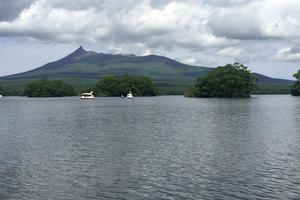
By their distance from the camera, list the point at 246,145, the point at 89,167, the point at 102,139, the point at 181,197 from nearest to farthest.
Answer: the point at 181,197 < the point at 89,167 < the point at 246,145 < the point at 102,139

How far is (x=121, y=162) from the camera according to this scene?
46250 mm

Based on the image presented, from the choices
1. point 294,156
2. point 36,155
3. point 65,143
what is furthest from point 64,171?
point 294,156

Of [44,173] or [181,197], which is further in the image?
[44,173]

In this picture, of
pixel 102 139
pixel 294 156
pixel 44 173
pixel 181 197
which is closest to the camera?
pixel 181 197

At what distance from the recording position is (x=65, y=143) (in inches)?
2446

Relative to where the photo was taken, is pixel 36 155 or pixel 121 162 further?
pixel 36 155

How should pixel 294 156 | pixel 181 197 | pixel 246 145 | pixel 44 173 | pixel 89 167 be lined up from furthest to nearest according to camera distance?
pixel 246 145
pixel 294 156
pixel 89 167
pixel 44 173
pixel 181 197

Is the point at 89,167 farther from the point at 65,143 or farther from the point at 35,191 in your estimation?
the point at 65,143

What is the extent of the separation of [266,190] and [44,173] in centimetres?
1923

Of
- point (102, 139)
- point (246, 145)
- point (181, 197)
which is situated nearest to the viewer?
point (181, 197)

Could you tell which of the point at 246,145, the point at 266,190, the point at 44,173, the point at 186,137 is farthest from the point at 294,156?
the point at 44,173

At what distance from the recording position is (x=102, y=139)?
2613 inches

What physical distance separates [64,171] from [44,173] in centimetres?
187

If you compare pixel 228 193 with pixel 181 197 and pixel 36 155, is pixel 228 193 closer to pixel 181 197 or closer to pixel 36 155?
pixel 181 197
